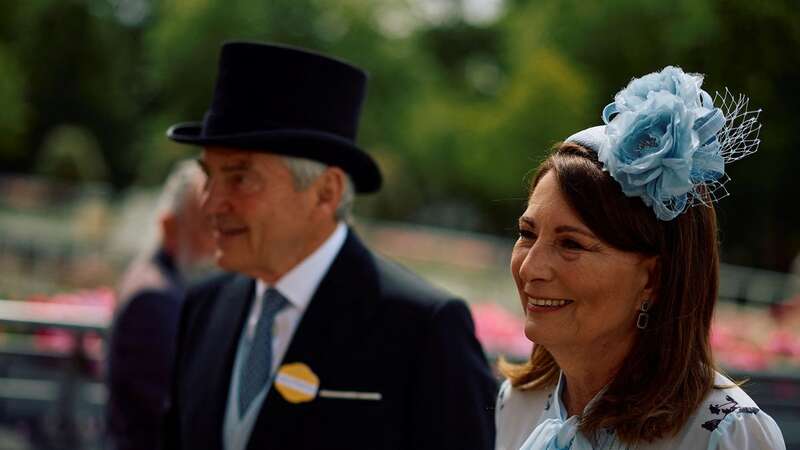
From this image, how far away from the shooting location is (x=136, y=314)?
3.54 metres

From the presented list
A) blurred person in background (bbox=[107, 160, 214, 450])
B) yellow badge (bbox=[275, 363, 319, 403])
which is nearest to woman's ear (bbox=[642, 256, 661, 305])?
yellow badge (bbox=[275, 363, 319, 403])

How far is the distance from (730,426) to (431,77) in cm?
4235

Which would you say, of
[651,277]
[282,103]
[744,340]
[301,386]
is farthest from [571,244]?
[744,340]

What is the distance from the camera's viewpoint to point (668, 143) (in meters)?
1.68

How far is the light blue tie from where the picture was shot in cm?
264

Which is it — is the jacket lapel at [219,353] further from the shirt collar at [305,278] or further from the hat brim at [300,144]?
the hat brim at [300,144]

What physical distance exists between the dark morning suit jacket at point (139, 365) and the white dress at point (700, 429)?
184 cm

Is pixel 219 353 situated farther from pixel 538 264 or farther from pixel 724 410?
pixel 724 410

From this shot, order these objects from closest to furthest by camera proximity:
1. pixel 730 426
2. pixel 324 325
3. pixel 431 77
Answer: pixel 730 426 < pixel 324 325 < pixel 431 77

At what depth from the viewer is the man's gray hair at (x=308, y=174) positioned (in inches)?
109

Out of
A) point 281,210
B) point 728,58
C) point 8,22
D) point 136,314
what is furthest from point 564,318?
point 8,22

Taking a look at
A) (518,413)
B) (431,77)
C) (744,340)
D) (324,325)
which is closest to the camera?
(518,413)

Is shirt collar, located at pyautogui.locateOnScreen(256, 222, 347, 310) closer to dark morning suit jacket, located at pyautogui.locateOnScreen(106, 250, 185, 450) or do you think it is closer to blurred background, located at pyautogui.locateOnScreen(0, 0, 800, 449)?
blurred background, located at pyautogui.locateOnScreen(0, 0, 800, 449)

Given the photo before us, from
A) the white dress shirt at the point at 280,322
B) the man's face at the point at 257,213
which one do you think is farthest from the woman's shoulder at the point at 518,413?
the man's face at the point at 257,213
